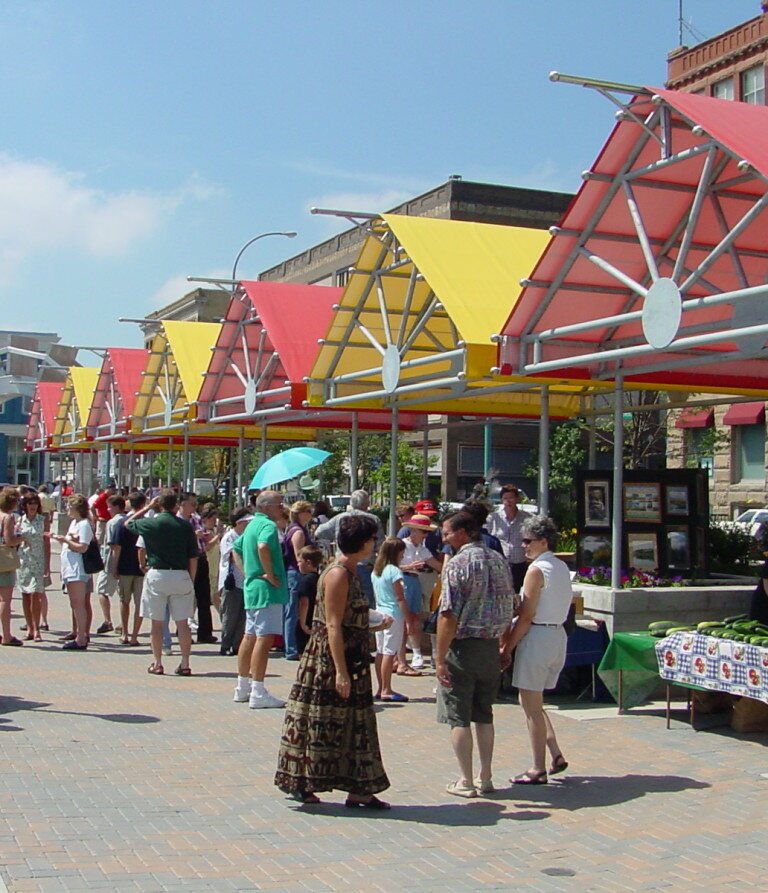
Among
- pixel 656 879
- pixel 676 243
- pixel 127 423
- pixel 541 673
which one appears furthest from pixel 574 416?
pixel 127 423

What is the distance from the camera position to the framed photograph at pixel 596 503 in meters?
12.2

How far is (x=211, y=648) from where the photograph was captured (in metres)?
14.6

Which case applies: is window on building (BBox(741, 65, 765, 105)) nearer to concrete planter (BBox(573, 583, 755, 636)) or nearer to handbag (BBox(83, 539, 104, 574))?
concrete planter (BBox(573, 583, 755, 636))

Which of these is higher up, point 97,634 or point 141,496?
point 141,496

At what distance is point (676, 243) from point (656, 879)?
706cm

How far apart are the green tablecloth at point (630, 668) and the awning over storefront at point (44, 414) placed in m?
31.2

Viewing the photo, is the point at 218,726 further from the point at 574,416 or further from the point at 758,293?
Answer: the point at 574,416

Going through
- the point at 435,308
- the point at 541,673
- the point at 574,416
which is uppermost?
the point at 435,308

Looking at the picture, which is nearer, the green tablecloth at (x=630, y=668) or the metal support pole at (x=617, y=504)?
the green tablecloth at (x=630, y=668)

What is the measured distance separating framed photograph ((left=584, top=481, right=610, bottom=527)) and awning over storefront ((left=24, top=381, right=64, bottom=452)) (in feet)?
95.5

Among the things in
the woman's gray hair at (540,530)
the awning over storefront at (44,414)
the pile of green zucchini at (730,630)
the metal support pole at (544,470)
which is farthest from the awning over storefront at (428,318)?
the awning over storefront at (44,414)

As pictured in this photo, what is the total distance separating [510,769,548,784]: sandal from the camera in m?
7.75

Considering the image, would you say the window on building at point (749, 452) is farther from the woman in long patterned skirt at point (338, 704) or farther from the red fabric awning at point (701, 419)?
the woman in long patterned skirt at point (338, 704)

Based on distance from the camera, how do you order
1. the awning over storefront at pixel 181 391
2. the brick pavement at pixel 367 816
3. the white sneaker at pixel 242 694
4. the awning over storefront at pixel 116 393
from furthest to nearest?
1. the awning over storefront at pixel 116 393
2. the awning over storefront at pixel 181 391
3. the white sneaker at pixel 242 694
4. the brick pavement at pixel 367 816
